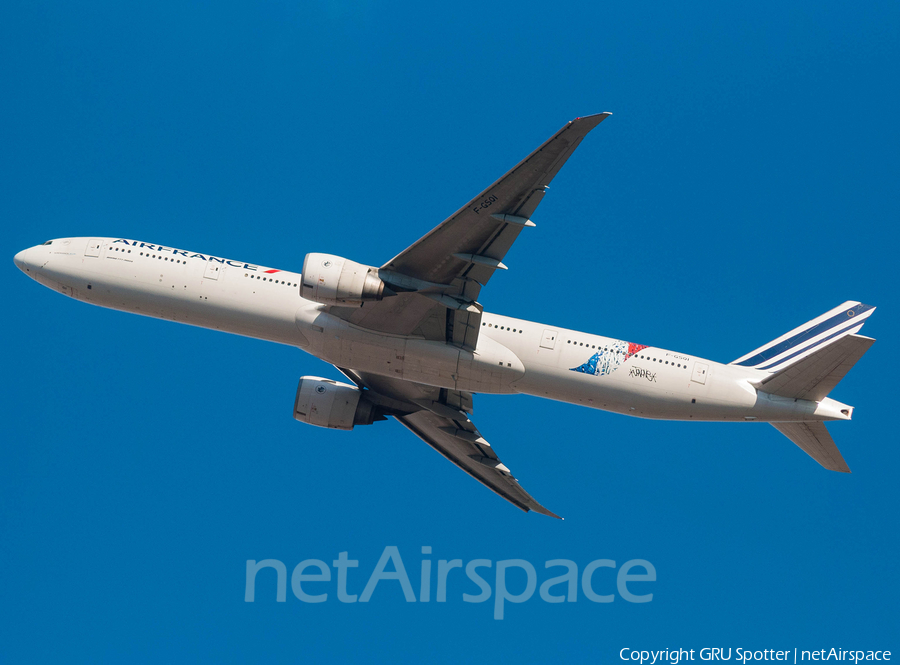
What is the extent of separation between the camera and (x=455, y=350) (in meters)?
29.9

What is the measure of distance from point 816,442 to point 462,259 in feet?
52.2

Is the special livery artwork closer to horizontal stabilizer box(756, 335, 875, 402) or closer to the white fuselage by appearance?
the white fuselage

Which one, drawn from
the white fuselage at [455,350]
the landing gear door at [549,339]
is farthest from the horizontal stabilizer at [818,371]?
the landing gear door at [549,339]

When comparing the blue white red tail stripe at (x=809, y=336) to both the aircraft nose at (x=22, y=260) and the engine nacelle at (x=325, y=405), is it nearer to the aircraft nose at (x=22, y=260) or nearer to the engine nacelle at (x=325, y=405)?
the engine nacelle at (x=325, y=405)

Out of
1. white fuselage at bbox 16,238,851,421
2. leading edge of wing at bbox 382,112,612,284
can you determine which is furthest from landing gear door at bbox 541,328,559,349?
leading edge of wing at bbox 382,112,612,284

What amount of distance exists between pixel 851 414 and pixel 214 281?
24217 millimetres

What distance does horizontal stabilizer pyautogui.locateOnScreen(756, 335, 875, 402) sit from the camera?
1100 inches

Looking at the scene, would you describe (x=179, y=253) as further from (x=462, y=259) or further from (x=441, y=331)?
(x=462, y=259)

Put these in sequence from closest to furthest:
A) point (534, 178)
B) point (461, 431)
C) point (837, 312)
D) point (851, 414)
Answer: point (534, 178) → point (851, 414) → point (837, 312) → point (461, 431)

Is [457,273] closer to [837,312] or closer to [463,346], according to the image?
[463,346]

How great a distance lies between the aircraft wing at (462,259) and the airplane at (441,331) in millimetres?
57

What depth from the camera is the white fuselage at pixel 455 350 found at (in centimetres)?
3014

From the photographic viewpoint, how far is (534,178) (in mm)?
24875

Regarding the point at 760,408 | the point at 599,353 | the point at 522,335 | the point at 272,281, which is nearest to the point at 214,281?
the point at 272,281
